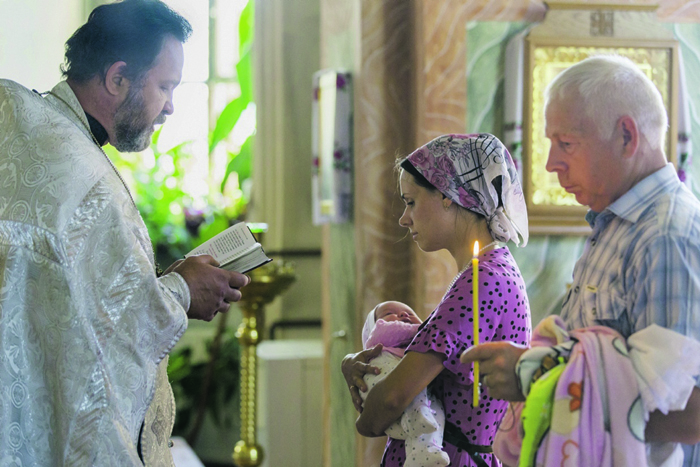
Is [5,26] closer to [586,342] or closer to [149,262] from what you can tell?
[149,262]

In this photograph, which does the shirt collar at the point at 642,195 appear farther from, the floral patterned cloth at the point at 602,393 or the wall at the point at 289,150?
the wall at the point at 289,150

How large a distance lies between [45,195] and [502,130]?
6.74ft

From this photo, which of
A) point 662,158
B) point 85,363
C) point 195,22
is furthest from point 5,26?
point 662,158

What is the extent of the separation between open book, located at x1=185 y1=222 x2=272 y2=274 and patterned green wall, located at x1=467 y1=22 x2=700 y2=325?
1.49 meters

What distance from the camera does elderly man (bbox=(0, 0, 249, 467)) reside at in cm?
181

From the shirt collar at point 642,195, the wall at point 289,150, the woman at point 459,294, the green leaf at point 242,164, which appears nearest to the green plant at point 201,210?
the green leaf at point 242,164

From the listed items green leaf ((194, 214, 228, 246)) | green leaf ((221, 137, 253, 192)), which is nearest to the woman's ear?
green leaf ((194, 214, 228, 246))

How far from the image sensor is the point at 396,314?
1962mm

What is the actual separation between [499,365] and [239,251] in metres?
0.89

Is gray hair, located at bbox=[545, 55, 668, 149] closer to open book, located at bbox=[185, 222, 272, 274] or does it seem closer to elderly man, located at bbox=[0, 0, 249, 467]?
open book, located at bbox=[185, 222, 272, 274]

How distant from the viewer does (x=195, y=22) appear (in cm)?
235

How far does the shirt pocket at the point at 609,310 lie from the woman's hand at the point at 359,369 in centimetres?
54

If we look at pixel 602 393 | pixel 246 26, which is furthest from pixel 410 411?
pixel 246 26

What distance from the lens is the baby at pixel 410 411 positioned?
1.69 m
